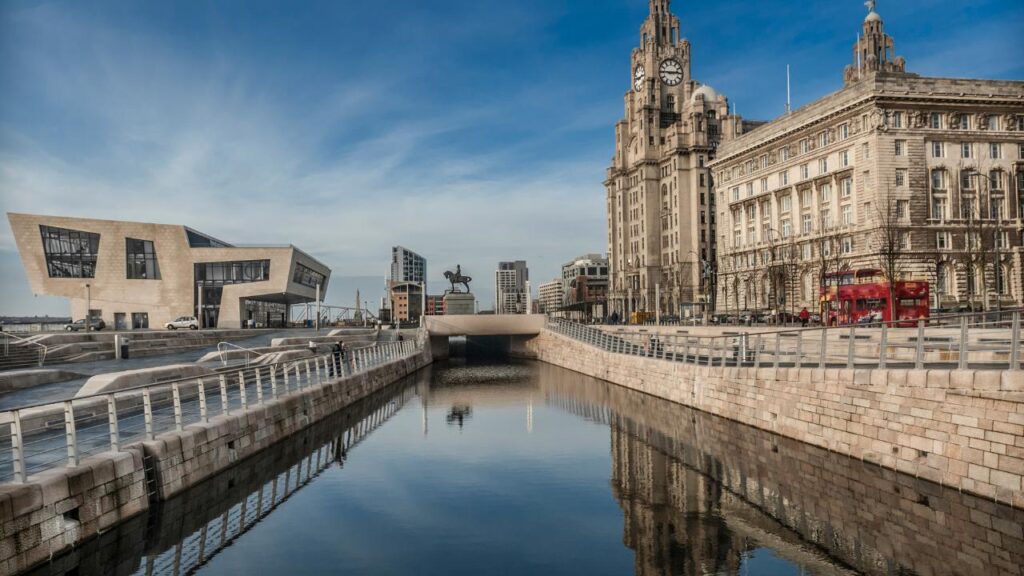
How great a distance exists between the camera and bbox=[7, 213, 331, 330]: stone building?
7156cm

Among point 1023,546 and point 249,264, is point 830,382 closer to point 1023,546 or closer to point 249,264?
point 1023,546

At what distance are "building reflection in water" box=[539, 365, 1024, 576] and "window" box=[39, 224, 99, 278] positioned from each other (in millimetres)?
72085

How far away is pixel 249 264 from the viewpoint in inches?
3174

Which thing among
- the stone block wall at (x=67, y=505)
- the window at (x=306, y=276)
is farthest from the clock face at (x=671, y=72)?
the stone block wall at (x=67, y=505)

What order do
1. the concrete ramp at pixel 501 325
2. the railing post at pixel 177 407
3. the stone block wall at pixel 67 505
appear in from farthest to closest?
the concrete ramp at pixel 501 325 → the railing post at pixel 177 407 → the stone block wall at pixel 67 505

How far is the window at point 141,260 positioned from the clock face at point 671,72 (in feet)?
292

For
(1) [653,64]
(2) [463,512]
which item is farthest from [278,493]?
(1) [653,64]

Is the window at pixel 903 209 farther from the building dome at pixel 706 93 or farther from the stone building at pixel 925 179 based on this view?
the building dome at pixel 706 93

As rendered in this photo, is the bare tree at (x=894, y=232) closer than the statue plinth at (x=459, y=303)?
Yes

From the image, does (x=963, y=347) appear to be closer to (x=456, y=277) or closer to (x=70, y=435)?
(x=70, y=435)

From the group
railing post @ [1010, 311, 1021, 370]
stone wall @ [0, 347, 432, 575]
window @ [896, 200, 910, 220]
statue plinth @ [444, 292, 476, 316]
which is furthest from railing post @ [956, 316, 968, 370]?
statue plinth @ [444, 292, 476, 316]

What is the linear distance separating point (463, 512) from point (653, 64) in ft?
380

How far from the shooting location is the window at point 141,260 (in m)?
75.5

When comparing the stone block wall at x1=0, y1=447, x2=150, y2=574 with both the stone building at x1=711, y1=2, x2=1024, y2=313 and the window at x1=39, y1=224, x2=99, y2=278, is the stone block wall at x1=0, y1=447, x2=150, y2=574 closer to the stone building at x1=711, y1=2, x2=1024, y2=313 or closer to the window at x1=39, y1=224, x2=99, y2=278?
the stone building at x1=711, y1=2, x2=1024, y2=313
